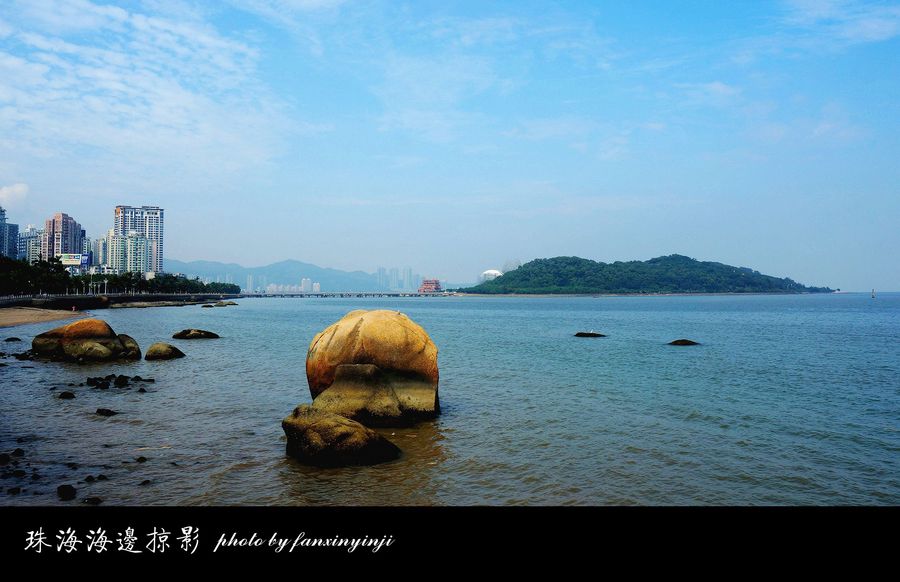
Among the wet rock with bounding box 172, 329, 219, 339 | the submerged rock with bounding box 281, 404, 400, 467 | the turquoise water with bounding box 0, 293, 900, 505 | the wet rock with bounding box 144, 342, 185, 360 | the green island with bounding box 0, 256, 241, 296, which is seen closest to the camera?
the turquoise water with bounding box 0, 293, 900, 505

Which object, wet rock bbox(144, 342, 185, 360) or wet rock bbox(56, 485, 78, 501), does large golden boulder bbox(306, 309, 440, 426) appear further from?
wet rock bbox(144, 342, 185, 360)

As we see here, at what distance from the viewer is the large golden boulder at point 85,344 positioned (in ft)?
106

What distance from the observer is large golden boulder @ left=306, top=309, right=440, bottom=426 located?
54.7 feet

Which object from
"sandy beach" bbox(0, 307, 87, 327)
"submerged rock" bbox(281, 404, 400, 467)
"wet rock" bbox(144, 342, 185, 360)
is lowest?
"sandy beach" bbox(0, 307, 87, 327)

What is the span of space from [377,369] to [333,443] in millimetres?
4649

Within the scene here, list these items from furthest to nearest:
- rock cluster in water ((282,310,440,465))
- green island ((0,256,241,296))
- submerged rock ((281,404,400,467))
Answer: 1. green island ((0,256,241,296))
2. rock cluster in water ((282,310,440,465))
3. submerged rock ((281,404,400,467))

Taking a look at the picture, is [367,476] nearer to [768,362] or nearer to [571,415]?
[571,415]

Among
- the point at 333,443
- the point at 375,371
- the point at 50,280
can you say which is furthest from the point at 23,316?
the point at 333,443

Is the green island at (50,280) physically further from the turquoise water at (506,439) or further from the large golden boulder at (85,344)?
the turquoise water at (506,439)

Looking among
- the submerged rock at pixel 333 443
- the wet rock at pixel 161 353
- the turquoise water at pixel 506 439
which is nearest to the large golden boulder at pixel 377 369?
the turquoise water at pixel 506 439

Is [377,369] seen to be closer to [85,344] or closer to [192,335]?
[85,344]

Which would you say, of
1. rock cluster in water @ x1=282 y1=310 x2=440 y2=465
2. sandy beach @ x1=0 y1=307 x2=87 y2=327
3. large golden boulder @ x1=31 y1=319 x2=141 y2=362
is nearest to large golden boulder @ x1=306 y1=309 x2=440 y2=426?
rock cluster in water @ x1=282 y1=310 x2=440 y2=465

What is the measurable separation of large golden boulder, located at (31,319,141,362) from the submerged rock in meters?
24.8

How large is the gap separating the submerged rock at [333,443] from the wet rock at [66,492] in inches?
168
